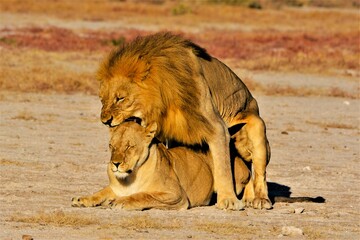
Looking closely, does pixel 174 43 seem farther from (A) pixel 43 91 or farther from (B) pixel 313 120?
(A) pixel 43 91

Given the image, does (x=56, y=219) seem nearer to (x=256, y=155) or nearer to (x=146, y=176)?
(x=146, y=176)

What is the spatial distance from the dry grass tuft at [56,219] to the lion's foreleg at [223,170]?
4.57 ft

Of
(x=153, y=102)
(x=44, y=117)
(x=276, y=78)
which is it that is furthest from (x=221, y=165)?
(x=276, y=78)

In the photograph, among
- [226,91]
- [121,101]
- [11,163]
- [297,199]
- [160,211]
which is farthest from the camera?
[11,163]

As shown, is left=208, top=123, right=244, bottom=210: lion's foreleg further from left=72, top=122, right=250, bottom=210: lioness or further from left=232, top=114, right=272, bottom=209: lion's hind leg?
left=232, top=114, right=272, bottom=209: lion's hind leg

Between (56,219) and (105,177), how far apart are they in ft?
8.66

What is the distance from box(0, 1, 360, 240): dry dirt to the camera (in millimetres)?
7621

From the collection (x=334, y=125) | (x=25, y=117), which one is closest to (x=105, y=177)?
(x=25, y=117)

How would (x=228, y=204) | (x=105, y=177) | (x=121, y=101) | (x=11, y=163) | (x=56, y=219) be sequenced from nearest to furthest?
(x=56, y=219)
(x=121, y=101)
(x=228, y=204)
(x=105, y=177)
(x=11, y=163)

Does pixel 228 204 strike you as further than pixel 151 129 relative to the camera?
Yes

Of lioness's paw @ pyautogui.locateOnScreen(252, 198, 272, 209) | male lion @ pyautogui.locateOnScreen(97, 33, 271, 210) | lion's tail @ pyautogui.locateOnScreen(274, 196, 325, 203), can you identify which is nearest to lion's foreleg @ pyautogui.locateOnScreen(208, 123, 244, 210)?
male lion @ pyautogui.locateOnScreen(97, 33, 271, 210)

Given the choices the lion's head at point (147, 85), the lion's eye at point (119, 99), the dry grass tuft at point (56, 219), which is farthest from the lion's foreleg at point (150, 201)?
the lion's eye at point (119, 99)

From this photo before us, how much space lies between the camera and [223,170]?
28.6 ft

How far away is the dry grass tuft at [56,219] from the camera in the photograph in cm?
755
